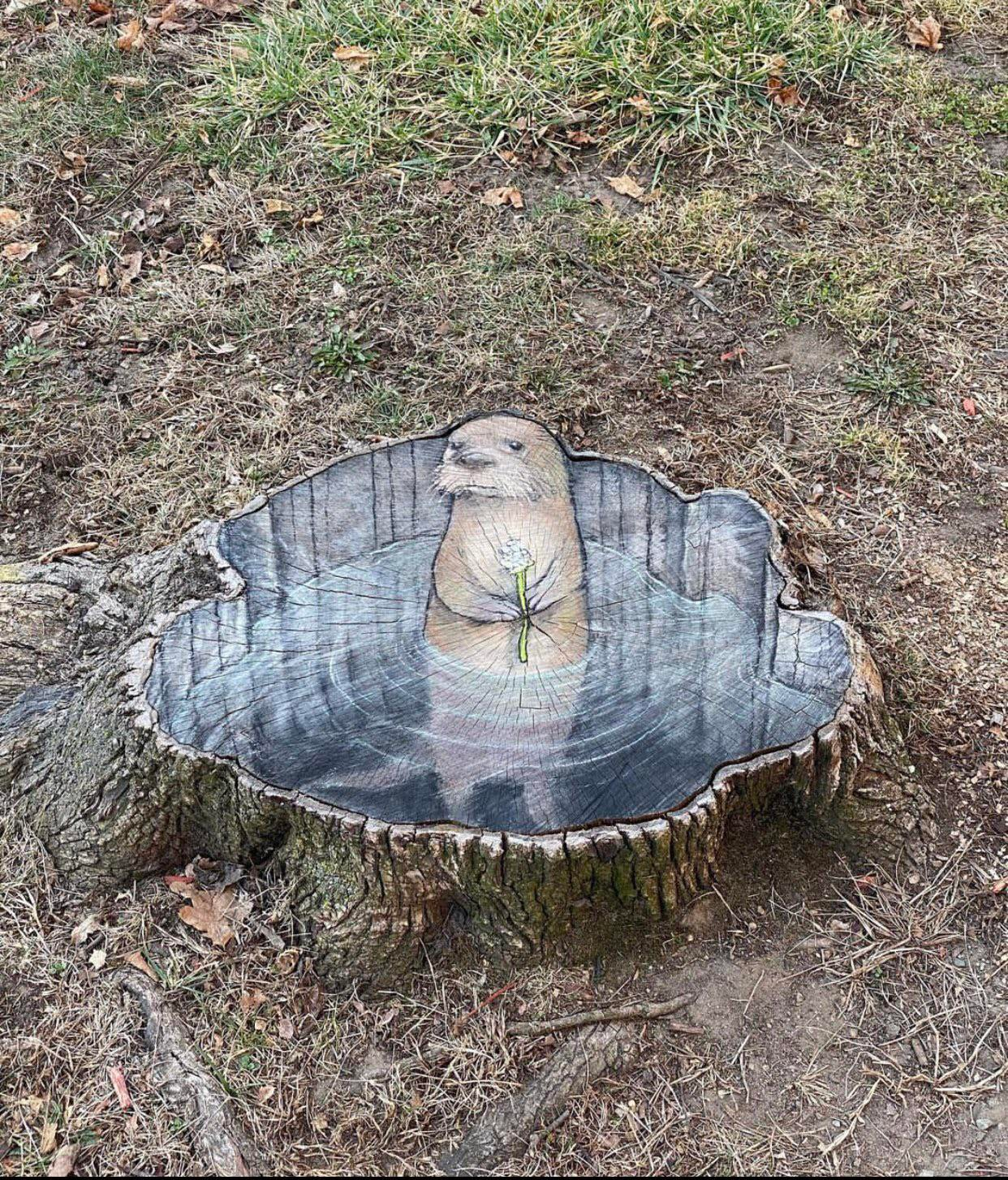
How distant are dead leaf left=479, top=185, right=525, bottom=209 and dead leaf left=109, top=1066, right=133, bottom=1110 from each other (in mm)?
3554

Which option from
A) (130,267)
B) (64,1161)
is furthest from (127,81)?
(64,1161)

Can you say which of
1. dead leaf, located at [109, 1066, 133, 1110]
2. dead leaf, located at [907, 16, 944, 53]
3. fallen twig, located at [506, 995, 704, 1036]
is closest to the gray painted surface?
fallen twig, located at [506, 995, 704, 1036]

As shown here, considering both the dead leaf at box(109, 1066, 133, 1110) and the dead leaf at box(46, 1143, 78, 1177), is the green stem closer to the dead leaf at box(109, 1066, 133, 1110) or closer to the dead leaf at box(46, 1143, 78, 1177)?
the dead leaf at box(109, 1066, 133, 1110)

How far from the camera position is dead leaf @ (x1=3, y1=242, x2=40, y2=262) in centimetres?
466

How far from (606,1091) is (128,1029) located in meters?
1.15

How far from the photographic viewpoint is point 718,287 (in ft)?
14.2

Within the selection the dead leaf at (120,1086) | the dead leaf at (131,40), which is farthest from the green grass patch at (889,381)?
the dead leaf at (131,40)

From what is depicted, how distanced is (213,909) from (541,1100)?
95 centimetres

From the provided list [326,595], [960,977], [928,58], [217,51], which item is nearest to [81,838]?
[326,595]

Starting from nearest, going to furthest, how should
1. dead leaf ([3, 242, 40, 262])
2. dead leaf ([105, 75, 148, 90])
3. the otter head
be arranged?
the otter head < dead leaf ([3, 242, 40, 262]) < dead leaf ([105, 75, 148, 90])

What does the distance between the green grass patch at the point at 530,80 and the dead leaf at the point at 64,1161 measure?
3883mm

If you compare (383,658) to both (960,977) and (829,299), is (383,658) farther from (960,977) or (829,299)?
(829,299)

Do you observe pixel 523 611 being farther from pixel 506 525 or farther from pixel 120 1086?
pixel 120 1086

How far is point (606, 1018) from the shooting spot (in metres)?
2.59
